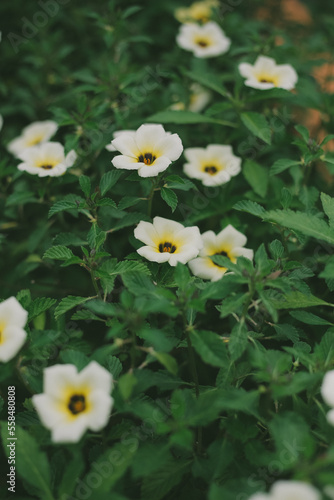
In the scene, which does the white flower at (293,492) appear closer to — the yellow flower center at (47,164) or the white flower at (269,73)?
the yellow flower center at (47,164)

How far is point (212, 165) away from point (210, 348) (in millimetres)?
973

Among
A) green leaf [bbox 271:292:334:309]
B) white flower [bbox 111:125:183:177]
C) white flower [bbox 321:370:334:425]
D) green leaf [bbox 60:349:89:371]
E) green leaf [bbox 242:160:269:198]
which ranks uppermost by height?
white flower [bbox 111:125:183:177]

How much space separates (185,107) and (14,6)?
1.39 meters

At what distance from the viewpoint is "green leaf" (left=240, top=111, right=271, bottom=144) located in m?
1.88

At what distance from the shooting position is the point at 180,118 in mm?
2027

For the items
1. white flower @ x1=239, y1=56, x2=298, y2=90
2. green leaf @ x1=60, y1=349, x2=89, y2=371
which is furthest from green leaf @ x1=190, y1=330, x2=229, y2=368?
white flower @ x1=239, y1=56, x2=298, y2=90

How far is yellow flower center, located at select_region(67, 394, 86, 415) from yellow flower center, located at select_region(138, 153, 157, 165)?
80 centimetres

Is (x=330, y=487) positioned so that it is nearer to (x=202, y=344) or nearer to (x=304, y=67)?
(x=202, y=344)

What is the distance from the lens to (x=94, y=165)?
2.00m

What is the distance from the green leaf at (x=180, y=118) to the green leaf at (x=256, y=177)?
0.73ft

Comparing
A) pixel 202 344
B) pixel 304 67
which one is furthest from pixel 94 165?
pixel 304 67

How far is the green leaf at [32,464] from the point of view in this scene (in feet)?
3.66

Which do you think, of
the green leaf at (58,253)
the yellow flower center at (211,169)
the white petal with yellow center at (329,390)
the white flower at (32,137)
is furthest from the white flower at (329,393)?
the white flower at (32,137)

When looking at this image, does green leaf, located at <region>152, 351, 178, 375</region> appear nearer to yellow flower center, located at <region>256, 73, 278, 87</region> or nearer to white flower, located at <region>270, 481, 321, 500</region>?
white flower, located at <region>270, 481, 321, 500</region>
